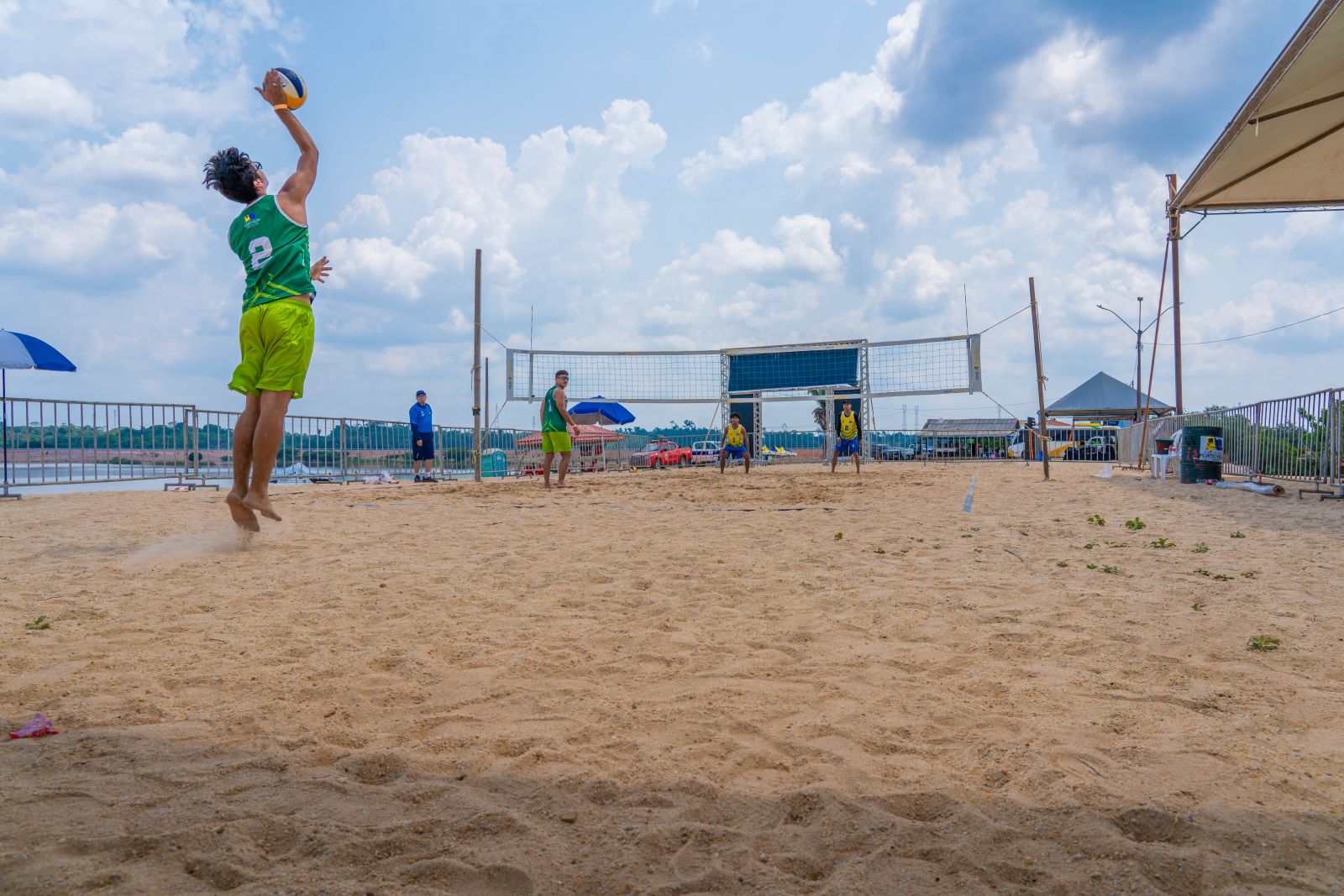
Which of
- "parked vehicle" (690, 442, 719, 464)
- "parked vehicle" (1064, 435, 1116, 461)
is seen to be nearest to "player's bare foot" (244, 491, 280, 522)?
"parked vehicle" (690, 442, 719, 464)

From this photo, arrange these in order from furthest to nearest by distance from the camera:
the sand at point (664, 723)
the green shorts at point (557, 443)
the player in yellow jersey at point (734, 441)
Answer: the player in yellow jersey at point (734, 441)
the green shorts at point (557, 443)
the sand at point (664, 723)

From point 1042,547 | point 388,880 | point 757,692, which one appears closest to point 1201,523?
point 1042,547

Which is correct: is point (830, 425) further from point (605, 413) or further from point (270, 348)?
point (270, 348)

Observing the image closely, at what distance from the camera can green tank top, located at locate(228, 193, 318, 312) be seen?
4.11 m

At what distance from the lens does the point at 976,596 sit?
3490mm

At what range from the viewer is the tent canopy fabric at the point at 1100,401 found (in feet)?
106

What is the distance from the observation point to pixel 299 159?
13.9 ft

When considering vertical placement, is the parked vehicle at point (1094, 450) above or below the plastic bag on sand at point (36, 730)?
above

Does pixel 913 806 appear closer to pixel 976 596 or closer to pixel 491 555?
pixel 976 596

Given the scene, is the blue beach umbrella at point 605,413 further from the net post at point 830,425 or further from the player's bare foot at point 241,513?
the player's bare foot at point 241,513

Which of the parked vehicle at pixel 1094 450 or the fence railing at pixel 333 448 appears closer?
the fence railing at pixel 333 448

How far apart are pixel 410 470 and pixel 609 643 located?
608 inches

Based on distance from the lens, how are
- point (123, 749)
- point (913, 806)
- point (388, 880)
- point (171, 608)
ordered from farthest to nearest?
point (171, 608), point (123, 749), point (913, 806), point (388, 880)

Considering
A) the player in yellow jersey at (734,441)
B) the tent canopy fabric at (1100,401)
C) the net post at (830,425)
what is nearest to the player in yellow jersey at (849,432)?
the player in yellow jersey at (734,441)
